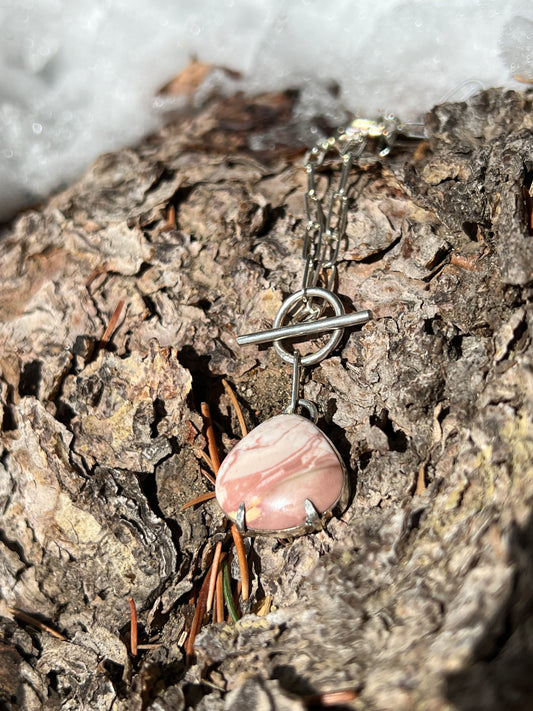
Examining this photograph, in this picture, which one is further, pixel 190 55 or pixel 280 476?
pixel 190 55

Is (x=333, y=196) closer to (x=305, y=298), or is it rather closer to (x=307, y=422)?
(x=305, y=298)

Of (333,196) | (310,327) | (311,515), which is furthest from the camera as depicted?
(333,196)

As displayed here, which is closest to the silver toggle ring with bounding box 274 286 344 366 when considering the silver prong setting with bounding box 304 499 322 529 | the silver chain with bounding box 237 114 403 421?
the silver chain with bounding box 237 114 403 421

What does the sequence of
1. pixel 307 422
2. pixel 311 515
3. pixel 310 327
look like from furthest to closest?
pixel 310 327 < pixel 307 422 < pixel 311 515

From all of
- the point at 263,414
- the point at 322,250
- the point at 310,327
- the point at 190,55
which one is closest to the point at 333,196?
the point at 322,250

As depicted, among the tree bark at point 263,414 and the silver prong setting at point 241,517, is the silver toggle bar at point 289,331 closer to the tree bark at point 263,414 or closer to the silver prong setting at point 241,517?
the tree bark at point 263,414

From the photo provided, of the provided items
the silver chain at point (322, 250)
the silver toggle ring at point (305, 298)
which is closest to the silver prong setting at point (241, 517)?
the silver chain at point (322, 250)

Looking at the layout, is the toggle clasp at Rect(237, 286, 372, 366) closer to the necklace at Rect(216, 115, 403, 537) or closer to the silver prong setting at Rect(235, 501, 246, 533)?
the necklace at Rect(216, 115, 403, 537)

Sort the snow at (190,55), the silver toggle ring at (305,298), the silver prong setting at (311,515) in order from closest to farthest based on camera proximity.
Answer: the silver prong setting at (311,515) < the snow at (190,55) < the silver toggle ring at (305,298)
